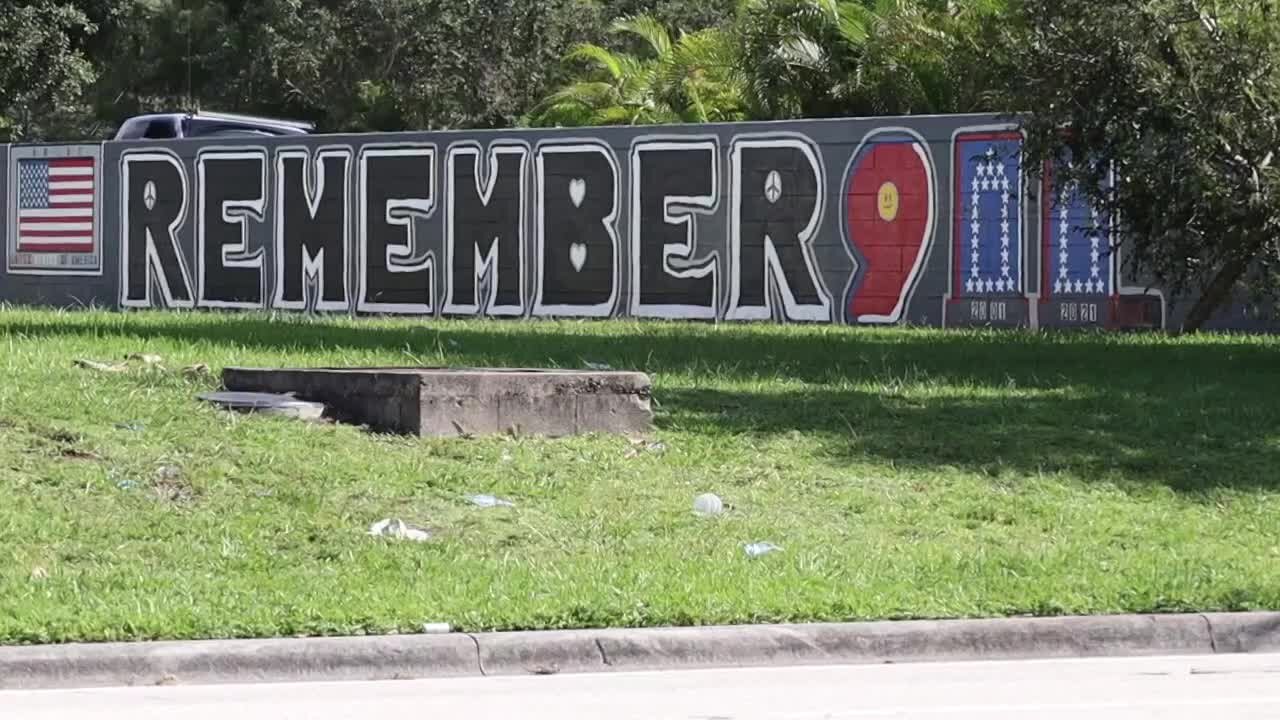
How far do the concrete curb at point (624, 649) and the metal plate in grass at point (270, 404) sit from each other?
4.97 metres

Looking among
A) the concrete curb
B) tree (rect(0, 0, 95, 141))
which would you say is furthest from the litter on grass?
tree (rect(0, 0, 95, 141))

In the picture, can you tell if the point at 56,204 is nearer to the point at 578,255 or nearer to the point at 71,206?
the point at 71,206

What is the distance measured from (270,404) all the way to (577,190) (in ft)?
50.0

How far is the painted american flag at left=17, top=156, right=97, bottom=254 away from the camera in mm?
32000

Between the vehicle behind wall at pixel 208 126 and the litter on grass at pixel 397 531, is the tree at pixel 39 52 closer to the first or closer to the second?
the vehicle behind wall at pixel 208 126

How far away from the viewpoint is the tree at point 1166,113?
691 inches

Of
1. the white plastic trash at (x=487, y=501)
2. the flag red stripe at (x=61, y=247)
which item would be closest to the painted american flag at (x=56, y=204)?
the flag red stripe at (x=61, y=247)

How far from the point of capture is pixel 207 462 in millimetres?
11305

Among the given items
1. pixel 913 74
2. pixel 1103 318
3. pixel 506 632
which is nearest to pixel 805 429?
pixel 506 632

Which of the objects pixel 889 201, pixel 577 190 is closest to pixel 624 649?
pixel 889 201

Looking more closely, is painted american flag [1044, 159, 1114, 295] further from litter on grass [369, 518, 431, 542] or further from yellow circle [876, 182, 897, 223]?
litter on grass [369, 518, 431, 542]

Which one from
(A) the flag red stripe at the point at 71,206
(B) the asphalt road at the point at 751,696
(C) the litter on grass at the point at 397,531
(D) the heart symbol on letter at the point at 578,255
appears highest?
(A) the flag red stripe at the point at 71,206

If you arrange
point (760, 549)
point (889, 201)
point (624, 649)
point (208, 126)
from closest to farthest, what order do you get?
point (624, 649), point (760, 549), point (889, 201), point (208, 126)

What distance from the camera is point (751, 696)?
748cm
